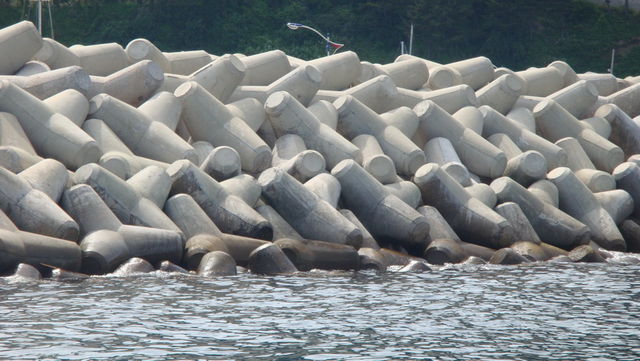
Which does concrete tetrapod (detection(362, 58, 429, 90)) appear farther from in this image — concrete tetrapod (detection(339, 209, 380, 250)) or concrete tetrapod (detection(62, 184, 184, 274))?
concrete tetrapod (detection(62, 184, 184, 274))

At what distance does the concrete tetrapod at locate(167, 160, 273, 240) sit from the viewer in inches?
586

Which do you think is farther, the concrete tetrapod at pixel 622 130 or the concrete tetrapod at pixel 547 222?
the concrete tetrapod at pixel 622 130

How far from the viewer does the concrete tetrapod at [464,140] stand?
60.8 ft

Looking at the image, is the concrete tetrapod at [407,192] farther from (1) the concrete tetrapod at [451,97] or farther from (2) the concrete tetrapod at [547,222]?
(1) the concrete tetrapod at [451,97]

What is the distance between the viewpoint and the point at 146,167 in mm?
15453

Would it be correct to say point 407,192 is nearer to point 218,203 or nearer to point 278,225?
point 278,225

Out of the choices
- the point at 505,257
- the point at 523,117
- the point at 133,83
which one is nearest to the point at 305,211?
the point at 505,257

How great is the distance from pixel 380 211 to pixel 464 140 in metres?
3.23

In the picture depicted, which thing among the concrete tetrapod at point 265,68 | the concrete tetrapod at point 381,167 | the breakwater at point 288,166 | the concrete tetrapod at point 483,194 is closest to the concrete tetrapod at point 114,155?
the breakwater at point 288,166

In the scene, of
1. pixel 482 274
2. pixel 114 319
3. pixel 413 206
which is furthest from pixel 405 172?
pixel 114 319

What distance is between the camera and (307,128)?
17.8 metres

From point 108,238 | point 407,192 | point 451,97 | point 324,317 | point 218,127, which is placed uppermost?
point 451,97

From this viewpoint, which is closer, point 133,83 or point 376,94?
point 133,83

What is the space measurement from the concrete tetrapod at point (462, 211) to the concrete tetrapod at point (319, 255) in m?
2.16
